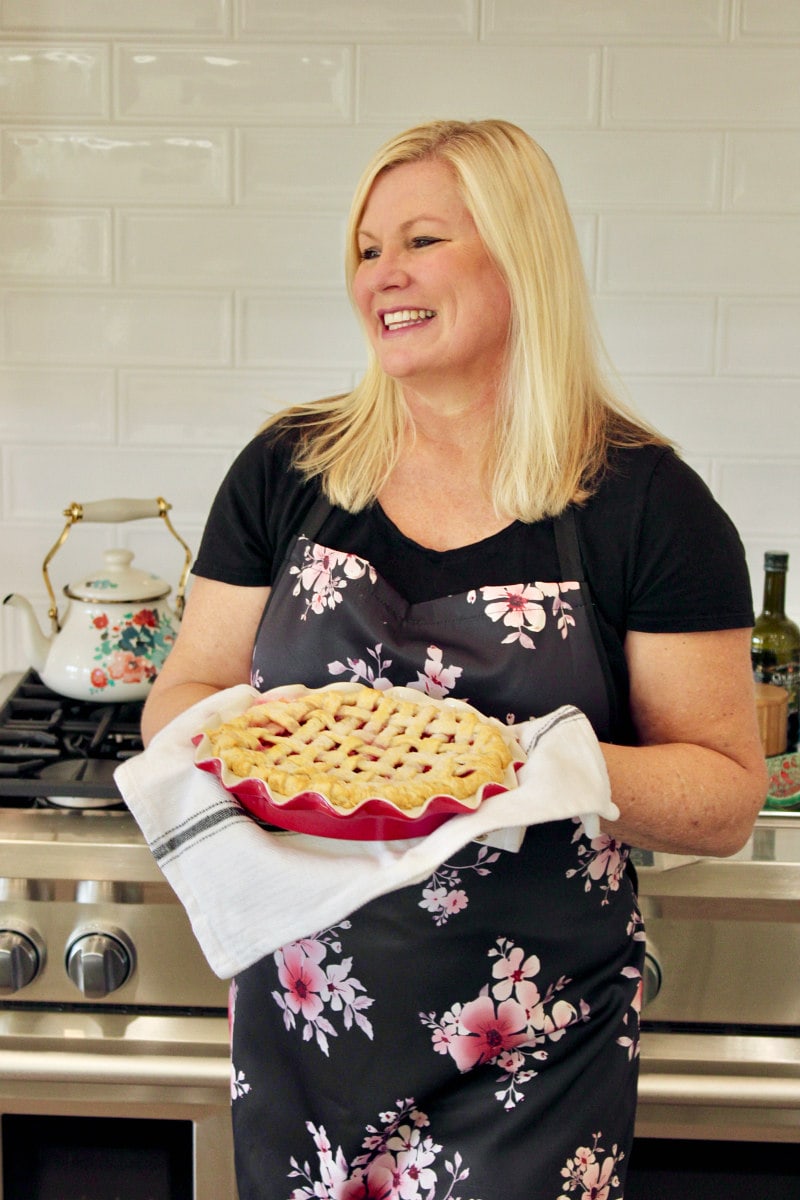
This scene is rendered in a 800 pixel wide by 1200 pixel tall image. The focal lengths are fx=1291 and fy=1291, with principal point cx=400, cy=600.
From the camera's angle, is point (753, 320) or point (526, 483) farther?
point (753, 320)

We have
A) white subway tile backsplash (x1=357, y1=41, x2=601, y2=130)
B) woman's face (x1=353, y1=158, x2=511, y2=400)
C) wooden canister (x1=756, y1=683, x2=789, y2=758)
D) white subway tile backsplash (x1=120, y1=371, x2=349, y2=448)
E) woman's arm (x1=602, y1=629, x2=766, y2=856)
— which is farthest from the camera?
white subway tile backsplash (x1=120, y1=371, x2=349, y2=448)

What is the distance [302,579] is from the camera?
1.30 metres

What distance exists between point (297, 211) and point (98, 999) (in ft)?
3.59

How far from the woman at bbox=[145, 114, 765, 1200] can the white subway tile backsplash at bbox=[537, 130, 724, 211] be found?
53 centimetres

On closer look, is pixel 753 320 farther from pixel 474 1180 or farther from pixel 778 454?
pixel 474 1180

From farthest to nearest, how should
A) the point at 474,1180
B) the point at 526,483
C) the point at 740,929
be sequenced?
1. the point at 740,929
2. the point at 526,483
3. the point at 474,1180

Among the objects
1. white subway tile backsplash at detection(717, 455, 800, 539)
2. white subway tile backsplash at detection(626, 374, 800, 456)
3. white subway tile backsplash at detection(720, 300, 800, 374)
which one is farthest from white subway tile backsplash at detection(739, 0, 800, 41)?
white subway tile backsplash at detection(717, 455, 800, 539)

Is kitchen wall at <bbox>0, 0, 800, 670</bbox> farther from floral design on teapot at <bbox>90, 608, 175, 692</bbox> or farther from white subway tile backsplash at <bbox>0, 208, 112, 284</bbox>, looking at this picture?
floral design on teapot at <bbox>90, 608, 175, 692</bbox>

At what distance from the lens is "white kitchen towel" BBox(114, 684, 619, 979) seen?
0.96 m

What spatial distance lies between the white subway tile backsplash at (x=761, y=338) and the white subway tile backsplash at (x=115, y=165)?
74cm

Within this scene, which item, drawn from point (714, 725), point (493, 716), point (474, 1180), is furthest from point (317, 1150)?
point (714, 725)

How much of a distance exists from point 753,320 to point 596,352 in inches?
21.9

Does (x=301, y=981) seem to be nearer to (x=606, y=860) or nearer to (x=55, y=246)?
(x=606, y=860)

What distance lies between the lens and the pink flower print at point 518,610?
4.01ft
